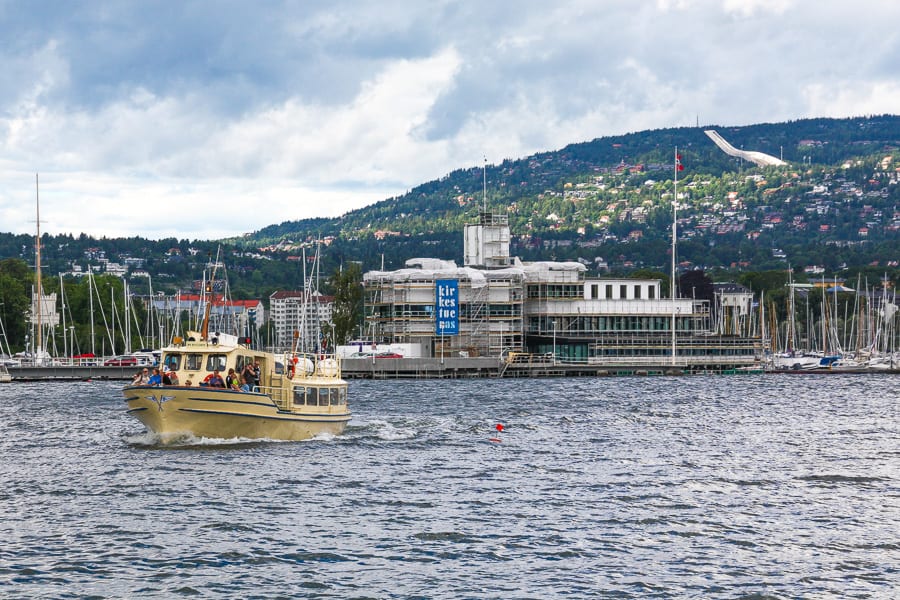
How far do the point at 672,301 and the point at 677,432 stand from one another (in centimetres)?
8400

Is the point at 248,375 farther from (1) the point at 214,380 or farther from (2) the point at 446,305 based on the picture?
(2) the point at 446,305

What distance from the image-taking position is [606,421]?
242ft

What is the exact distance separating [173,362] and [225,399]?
3.11 meters

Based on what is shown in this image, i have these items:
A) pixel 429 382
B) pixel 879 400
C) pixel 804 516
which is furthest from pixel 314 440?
pixel 429 382

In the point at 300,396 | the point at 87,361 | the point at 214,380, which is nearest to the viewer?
the point at 214,380

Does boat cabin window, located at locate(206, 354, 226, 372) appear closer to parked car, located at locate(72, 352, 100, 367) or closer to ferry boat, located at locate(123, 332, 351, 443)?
ferry boat, located at locate(123, 332, 351, 443)

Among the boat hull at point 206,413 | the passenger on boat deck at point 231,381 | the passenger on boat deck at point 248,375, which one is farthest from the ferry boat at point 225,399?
the passenger on boat deck at point 231,381

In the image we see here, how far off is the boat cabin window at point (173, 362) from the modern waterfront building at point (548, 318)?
94849mm

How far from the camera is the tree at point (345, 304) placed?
565ft

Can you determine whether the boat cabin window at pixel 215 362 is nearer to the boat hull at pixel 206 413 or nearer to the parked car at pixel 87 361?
the boat hull at pixel 206 413

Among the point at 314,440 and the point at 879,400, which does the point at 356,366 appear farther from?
the point at 314,440

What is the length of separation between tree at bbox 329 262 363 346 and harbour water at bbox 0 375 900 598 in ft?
334

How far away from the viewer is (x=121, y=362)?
140 metres

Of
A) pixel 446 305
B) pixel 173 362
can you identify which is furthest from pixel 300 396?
pixel 446 305
